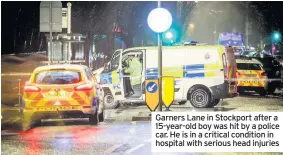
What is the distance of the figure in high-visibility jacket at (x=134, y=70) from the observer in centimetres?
1598

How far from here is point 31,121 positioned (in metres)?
13.0

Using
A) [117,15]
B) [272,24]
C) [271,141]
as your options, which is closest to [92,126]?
[271,141]

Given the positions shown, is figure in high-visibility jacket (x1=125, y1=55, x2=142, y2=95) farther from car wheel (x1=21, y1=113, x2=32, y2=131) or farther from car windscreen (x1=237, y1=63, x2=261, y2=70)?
car windscreen (x1=237, y1=63, x2=261, y2=70)

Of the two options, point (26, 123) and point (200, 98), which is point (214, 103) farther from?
point (26, 123)

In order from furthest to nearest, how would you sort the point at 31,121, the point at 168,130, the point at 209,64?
the point at 209,64 < the point at 31,121 < the point at 168,130

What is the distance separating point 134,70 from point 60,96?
4.95m

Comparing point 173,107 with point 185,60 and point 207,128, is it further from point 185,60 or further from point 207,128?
point 207,128

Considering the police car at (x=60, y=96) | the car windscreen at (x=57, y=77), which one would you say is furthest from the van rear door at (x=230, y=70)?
the car windscreen at (x=57, y=77)

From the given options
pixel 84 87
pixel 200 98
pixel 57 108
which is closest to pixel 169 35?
pixel 200 98

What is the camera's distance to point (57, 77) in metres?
12.3

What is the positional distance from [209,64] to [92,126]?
16.8 feet

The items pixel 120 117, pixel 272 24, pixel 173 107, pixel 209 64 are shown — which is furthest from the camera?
pixel 272 24

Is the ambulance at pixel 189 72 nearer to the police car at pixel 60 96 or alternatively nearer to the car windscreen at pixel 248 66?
the police car at pixel 60 96

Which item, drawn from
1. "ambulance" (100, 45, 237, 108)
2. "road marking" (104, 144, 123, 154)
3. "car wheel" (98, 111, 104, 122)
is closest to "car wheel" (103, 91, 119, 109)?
"ambulance" (100, 45, 237, 108)
